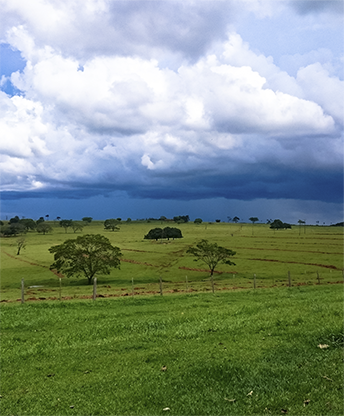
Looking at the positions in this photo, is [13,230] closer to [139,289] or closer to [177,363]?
[139,289]

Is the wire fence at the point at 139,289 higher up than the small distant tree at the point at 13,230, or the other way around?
the small distant tree at the point at 13,230

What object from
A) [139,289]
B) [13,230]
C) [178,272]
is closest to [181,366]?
[139,289]

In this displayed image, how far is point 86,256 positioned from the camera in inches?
2456

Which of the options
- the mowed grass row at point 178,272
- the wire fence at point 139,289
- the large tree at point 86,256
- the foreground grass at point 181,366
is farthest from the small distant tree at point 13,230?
the foreground grass at point 181,366

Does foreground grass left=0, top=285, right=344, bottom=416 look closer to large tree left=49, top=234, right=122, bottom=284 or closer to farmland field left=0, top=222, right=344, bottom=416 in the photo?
farmland field left=0, top=222, right=344, bottom=416

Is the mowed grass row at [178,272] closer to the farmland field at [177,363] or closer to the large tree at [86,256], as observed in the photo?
the large tree at [86,256]

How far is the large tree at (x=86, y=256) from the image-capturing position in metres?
A: 61.1

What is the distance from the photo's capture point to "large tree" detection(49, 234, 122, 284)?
61125 millimetres

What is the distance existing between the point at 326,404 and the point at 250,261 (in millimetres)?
80108

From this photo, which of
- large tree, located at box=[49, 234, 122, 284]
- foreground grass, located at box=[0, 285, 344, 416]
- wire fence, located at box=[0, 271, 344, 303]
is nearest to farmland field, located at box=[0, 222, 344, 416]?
foreground grass, located at box=[0, 285, 344, 416]

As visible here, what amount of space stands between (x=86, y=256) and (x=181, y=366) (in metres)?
53.7

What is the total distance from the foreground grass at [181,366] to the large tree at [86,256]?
142 ft

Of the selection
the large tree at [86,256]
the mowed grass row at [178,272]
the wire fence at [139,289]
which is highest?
the large tree at [86,256]

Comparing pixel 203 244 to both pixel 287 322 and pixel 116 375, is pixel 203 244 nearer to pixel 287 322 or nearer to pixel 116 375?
pixel 287 322
